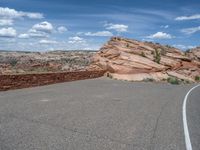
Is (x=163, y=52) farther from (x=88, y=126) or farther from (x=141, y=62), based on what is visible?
(x=88, y=126)

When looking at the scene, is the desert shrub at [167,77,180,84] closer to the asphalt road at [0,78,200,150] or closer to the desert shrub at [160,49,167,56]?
the desert shrub at [160,49,167,56]

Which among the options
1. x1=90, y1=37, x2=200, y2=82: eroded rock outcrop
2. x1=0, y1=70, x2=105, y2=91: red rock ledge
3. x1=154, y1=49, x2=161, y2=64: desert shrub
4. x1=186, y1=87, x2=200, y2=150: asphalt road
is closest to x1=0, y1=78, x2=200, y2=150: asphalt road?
x1=186, y1=87, x2=200, y2=150: asphalt road

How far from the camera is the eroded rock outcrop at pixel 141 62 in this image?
33.9 meters

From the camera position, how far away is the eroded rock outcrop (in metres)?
33.9

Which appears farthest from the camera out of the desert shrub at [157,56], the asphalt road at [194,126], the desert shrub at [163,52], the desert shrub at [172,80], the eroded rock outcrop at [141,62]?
the desert shrub at [163,52]

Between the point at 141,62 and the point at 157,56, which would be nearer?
the point at 141,62

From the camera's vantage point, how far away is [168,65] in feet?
123

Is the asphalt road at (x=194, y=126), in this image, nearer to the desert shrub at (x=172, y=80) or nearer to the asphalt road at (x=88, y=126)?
the asphalt road at (x=88, y=126)

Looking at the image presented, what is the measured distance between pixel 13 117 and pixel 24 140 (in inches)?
110

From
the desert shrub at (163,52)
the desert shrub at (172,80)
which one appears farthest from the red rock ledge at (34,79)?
the desert shrub at (163,52)

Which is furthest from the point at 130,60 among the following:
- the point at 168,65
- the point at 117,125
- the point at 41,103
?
the point at 117,125

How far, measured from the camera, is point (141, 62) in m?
35.2

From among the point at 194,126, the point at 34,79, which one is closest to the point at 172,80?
the point at 34,79

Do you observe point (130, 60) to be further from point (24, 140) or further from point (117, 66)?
point (24, 140)
